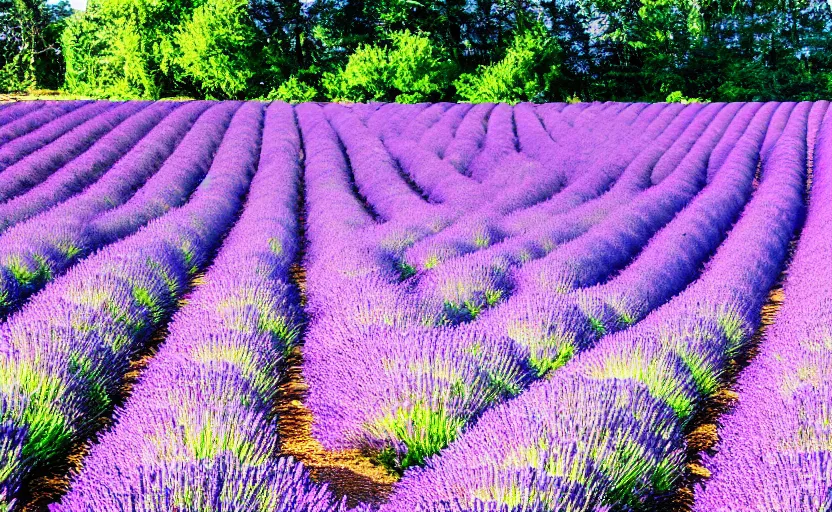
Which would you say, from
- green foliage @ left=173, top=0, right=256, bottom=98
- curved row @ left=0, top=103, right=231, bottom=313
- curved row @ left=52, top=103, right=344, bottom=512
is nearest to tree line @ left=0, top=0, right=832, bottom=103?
green foliage @ left=173, top=0, right=256, bottom=98

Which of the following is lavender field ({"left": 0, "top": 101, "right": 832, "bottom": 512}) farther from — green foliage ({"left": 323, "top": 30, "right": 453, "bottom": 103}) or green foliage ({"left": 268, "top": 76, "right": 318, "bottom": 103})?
green foliage ({"left": 268, "top": 76, "right": 318, "bottom": 103})

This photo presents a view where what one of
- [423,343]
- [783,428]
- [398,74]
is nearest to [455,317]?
[423,343]

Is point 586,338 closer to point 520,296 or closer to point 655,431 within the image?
point 520,296

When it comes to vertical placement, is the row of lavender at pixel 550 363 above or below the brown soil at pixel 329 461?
above

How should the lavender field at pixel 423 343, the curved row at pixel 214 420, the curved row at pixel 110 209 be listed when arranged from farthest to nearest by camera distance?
the curved row at pixel 110 209, the lavender field at pixel 423 343, the curved row at pixel 214 420

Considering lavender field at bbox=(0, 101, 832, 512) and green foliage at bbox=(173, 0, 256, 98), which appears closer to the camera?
lavender field at bbox=(0, 101, 832, 512)

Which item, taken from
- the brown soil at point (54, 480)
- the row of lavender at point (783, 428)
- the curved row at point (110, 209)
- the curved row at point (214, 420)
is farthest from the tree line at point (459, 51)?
the brown soil at point (54, 480)

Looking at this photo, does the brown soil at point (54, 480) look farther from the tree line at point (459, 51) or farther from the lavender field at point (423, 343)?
the tree line at point (459, 51)
